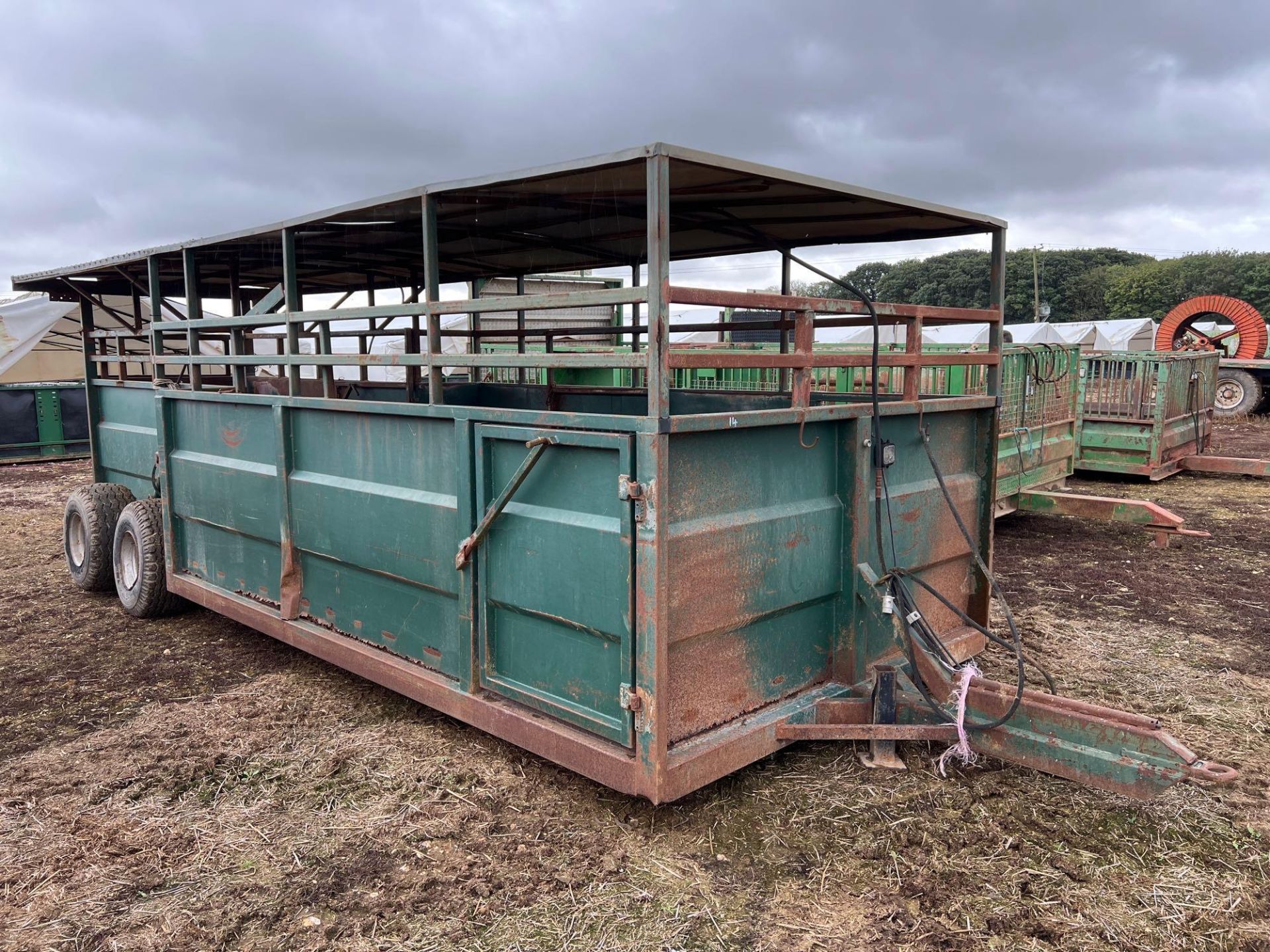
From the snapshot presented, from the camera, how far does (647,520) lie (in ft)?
10.2

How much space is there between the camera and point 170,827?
347 centimetres

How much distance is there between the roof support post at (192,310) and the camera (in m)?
5.52

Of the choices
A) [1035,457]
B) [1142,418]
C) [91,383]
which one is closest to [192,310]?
[91,383]

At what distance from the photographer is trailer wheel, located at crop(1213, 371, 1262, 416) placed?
2117 cm

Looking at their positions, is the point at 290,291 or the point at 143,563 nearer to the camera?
the point at 290,291

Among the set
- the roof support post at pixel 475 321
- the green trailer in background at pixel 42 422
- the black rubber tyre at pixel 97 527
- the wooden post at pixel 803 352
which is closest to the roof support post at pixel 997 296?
the wooden post at pixel 803 352

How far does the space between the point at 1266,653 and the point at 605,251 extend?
483 centimetres

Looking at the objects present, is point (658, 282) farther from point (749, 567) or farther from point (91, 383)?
point (91, 383)

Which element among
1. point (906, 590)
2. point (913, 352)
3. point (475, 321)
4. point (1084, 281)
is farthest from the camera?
point (1084, 281)

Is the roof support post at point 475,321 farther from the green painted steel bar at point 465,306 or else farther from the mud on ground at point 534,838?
the mud on ground at point 534,838

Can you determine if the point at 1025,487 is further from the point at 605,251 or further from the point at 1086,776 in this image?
the point at 1086,776

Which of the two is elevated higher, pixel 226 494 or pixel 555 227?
pixel 555 227

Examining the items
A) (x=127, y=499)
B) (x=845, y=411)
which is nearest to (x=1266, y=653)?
(x=845, y=411)

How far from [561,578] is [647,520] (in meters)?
0.53
